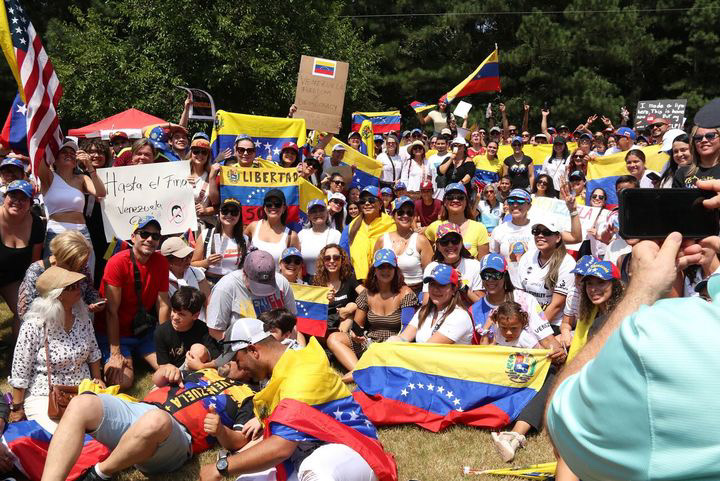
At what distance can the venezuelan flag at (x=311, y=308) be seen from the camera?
6.78m

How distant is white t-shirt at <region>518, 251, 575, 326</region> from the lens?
622cm

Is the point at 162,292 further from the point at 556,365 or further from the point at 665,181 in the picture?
the point at 665,181

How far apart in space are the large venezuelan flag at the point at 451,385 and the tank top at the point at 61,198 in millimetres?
3229

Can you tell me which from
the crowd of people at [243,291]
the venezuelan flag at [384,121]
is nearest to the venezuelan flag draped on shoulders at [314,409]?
the crowd of people at [243,291]

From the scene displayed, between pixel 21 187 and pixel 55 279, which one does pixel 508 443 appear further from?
pixel 21 187

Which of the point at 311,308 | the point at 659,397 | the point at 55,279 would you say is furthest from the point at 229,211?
the point at 659,397

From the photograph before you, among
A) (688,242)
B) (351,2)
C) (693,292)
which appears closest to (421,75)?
(351,2)

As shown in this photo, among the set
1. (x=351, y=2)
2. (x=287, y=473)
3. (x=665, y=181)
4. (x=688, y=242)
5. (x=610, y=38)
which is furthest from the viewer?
(x=351, y=2)

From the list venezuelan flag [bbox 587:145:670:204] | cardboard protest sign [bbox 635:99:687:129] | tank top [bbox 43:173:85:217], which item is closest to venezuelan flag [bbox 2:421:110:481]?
tank top [bbox 43:173:85:217]

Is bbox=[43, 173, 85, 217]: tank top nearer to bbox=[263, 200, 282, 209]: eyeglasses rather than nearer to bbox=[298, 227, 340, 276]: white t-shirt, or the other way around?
bbox=[263, 200, 282, 209]: eyeglasses

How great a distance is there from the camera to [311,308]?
681cm

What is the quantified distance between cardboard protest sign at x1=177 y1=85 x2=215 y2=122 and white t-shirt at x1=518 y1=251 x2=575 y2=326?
5222 mm

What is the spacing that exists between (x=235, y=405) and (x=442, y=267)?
89.7 inches

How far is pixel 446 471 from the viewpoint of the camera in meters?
4.66
